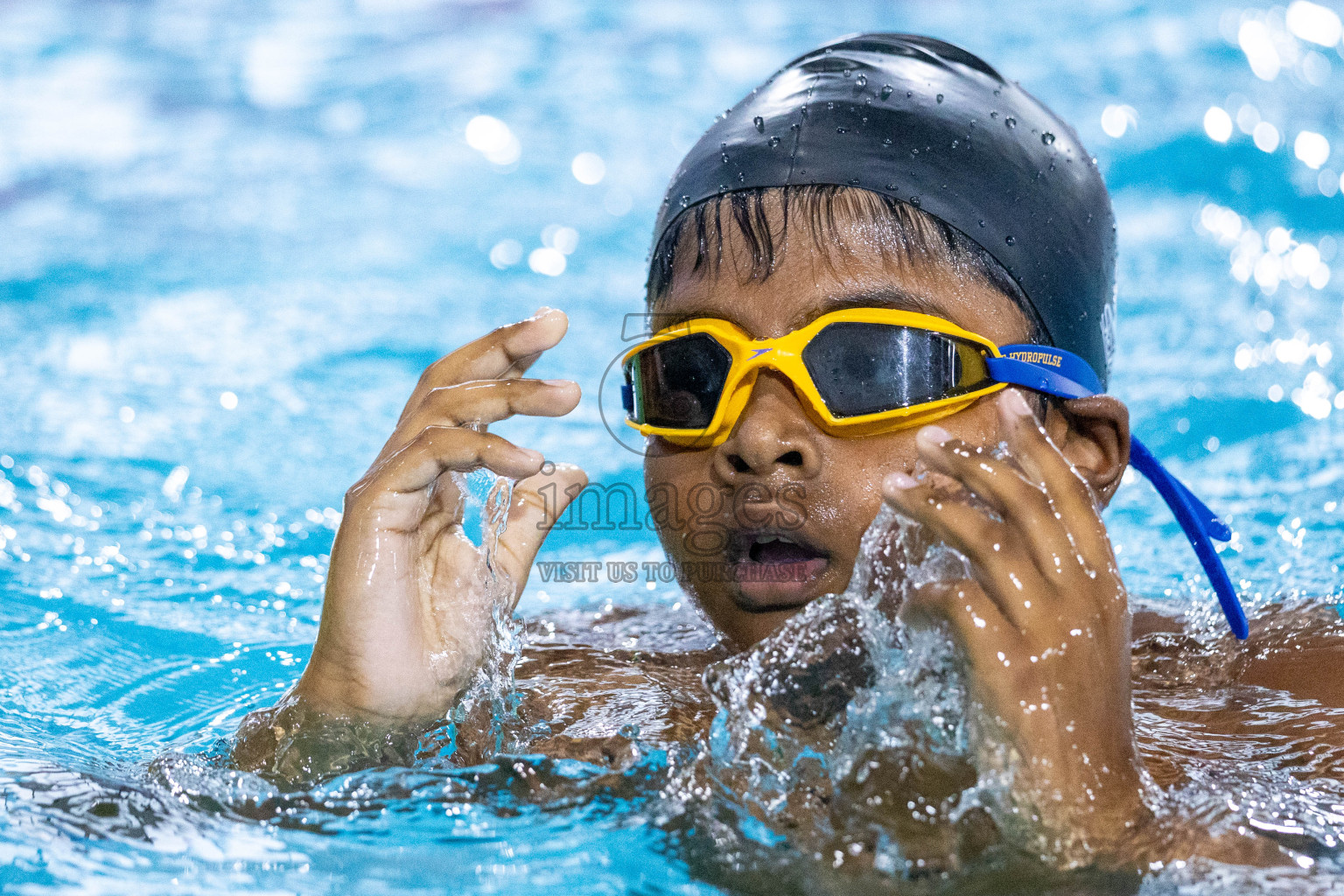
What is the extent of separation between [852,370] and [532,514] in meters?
0.68

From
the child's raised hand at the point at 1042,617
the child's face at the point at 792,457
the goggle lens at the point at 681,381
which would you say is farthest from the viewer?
the goggle lens at the point at 681,381

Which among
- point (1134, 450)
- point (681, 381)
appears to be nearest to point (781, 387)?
point (681, 381)

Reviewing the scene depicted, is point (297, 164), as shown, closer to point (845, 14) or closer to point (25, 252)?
point (25, 252)

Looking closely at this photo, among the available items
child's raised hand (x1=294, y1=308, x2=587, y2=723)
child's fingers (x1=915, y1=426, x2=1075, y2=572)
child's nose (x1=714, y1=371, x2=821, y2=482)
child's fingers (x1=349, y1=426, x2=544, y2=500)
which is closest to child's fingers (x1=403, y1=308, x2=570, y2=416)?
child's raised hand (x1=294, y1=308, x2=587, y2=723)

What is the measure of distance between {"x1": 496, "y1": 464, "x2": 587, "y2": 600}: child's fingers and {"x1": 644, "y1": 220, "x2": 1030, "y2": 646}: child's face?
0.21 meters

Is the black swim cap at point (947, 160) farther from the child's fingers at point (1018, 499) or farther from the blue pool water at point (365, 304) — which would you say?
the blue pool water at point (365, 304)

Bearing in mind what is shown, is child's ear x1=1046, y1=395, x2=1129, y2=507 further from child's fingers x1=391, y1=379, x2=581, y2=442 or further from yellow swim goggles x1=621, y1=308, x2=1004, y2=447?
child's fingers x1=391, y1=379, x2=581, y2=442

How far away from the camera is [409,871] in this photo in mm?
1994

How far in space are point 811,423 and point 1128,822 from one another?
87 cm

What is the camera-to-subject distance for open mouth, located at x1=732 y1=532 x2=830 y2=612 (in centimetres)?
225

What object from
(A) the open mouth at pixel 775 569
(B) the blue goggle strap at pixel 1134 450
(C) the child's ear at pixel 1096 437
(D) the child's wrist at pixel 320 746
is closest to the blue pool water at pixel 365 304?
(D) the child's wrist at pixel 320 746

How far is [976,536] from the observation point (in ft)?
5.56

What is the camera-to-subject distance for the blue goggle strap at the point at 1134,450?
95.0 inches

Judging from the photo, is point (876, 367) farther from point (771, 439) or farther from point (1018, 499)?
point (1018, 499)
